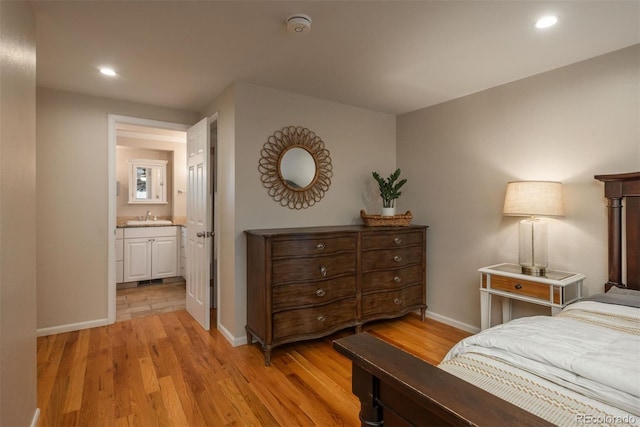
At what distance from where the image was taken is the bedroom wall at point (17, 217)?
1270 millimetres

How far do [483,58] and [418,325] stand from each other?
2.51m

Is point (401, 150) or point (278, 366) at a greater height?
point (401, 150)

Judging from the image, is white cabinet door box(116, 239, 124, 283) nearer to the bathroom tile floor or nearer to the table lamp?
the bathroom tile floor

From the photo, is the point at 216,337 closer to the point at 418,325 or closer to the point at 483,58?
the point at 418,325

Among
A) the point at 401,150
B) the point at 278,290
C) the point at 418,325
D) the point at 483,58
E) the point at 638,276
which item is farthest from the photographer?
the point at 401,150

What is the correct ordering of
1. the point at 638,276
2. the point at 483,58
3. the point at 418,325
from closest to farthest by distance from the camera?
the point at 638,276 → the point at 483,58 → the point at 418,325

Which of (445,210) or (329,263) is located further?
(445,210)

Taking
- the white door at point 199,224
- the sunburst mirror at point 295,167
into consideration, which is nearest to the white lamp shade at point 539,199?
the sunburst mirror at point 295,167

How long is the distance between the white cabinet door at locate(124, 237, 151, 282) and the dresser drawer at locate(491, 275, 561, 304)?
4649mm

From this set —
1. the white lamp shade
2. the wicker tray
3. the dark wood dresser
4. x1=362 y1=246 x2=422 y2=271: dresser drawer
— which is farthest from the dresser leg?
the white lamp shade

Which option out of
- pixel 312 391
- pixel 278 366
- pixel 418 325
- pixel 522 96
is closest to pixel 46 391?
pixel 278 366

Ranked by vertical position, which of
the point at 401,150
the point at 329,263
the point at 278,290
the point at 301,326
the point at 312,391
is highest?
the point at 401,150

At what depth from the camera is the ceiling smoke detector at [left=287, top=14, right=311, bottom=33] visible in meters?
1.82

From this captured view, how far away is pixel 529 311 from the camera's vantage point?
106 inches
